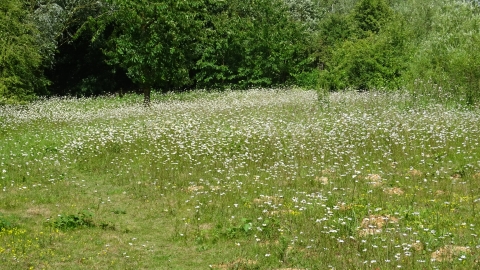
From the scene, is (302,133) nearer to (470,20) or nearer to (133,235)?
(133,235)

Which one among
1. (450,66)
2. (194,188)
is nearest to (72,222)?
(194,188)

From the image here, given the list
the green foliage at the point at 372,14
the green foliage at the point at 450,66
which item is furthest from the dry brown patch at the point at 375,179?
the green foliage at the point at 372,14

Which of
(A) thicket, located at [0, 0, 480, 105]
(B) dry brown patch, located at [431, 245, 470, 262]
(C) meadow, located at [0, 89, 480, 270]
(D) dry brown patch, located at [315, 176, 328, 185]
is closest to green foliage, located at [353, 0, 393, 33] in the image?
(A) thicket, located at [0, 0, 480, 105]

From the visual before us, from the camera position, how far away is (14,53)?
88.1ft

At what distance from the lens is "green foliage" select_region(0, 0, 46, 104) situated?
27.1 m

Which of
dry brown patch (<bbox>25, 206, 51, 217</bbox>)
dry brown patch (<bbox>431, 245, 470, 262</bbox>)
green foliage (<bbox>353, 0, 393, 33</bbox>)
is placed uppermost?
green foliage (<bbox>353, 0, 393, 33</bbox>)

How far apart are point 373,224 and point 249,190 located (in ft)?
13.1

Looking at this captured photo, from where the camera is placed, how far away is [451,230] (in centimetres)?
891

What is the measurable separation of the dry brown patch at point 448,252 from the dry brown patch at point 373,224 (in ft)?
3.90

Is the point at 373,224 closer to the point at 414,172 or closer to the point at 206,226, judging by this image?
the point at 206,226

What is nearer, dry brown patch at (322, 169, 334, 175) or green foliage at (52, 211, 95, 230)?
green foliage at (52, 211, 95, 230)

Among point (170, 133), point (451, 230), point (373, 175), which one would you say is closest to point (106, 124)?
point (170, 133)

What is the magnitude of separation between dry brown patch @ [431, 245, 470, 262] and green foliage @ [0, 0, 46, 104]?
25.6 m

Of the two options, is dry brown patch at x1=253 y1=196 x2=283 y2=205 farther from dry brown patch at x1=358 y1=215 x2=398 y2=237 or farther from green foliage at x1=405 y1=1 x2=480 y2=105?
green foliage at x1=405 y1=1 x2=480 y2=105
